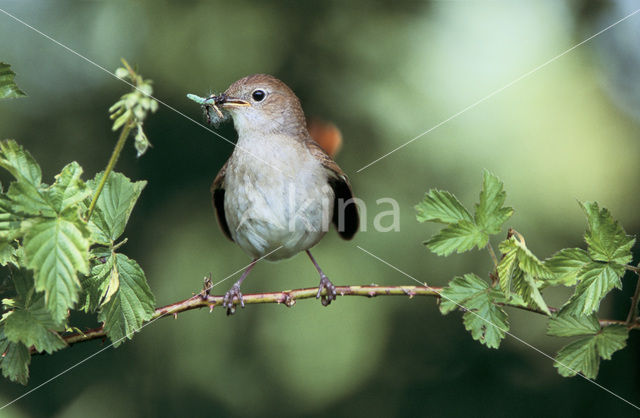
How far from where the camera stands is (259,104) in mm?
2482

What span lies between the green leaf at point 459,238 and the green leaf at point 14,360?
2.82ft

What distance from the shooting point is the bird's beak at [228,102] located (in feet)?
7.62

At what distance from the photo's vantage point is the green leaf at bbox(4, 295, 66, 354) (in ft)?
3.87

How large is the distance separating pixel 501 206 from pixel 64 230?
35.4 inches

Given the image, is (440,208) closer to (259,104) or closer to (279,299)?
(279,299)

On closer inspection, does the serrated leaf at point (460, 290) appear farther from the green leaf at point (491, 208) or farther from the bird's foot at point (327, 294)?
the bird's foot at point (327, 294)

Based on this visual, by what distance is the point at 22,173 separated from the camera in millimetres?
1079

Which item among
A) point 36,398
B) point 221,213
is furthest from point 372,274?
point 36,398

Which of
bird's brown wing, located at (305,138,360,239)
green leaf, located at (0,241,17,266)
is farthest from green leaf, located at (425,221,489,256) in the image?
bird's brown wing, located at (305,138,360,239)

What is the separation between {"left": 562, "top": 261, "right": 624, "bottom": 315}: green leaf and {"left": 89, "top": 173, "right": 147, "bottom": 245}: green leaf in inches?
37.2

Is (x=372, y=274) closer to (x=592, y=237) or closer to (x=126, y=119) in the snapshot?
(x=592, y=237)

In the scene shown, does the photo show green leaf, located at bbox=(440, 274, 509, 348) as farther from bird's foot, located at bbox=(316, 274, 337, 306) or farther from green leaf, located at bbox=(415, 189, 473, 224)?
bird's foot, located at bbox=(316, 274, 337, 306)

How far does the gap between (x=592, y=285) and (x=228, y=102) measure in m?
1.50

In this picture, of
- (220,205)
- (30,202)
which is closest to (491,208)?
(30,202)
